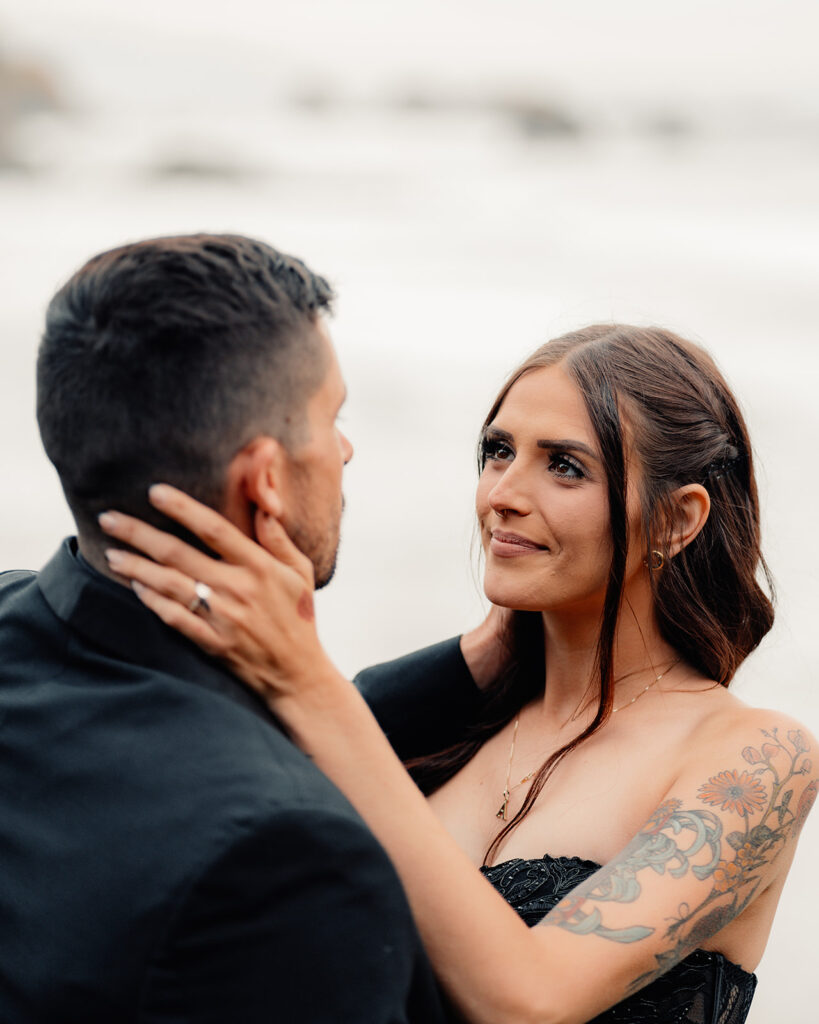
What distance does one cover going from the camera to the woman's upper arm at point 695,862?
1597mm

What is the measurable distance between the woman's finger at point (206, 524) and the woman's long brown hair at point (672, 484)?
1003mm

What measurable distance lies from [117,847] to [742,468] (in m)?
1.59

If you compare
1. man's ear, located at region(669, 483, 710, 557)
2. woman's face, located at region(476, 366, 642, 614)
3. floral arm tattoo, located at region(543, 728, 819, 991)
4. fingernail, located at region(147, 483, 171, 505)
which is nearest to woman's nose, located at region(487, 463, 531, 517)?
woman's face, located at region(476, 366, 642, 614)

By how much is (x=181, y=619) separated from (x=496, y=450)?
45.2 inches

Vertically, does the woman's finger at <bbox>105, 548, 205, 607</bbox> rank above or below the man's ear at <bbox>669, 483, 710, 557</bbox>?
above

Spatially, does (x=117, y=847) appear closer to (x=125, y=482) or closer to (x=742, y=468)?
(x=125, y=482)

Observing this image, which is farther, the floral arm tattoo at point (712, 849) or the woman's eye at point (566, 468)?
the woman's eye at point (566, 468)

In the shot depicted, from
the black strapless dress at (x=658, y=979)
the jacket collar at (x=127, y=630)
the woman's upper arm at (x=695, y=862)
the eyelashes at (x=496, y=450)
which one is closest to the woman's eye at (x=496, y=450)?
the eyelashes at (x=496, y=450)

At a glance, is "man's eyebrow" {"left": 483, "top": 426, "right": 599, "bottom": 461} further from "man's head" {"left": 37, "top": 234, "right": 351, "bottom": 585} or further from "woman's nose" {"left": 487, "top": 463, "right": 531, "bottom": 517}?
"man's head" {"left": 37, "top": 234, "right": 351, "bottom": 585}

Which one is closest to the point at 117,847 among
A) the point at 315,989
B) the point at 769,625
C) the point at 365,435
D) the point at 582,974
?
the point at 315,989

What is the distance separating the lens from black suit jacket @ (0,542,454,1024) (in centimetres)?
108

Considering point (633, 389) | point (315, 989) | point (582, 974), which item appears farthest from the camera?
point (633, 389)

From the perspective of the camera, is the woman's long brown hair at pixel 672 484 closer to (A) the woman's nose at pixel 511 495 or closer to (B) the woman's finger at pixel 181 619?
(A) the woman's nose at pixel 511 495

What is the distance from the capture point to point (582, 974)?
5.02ft
